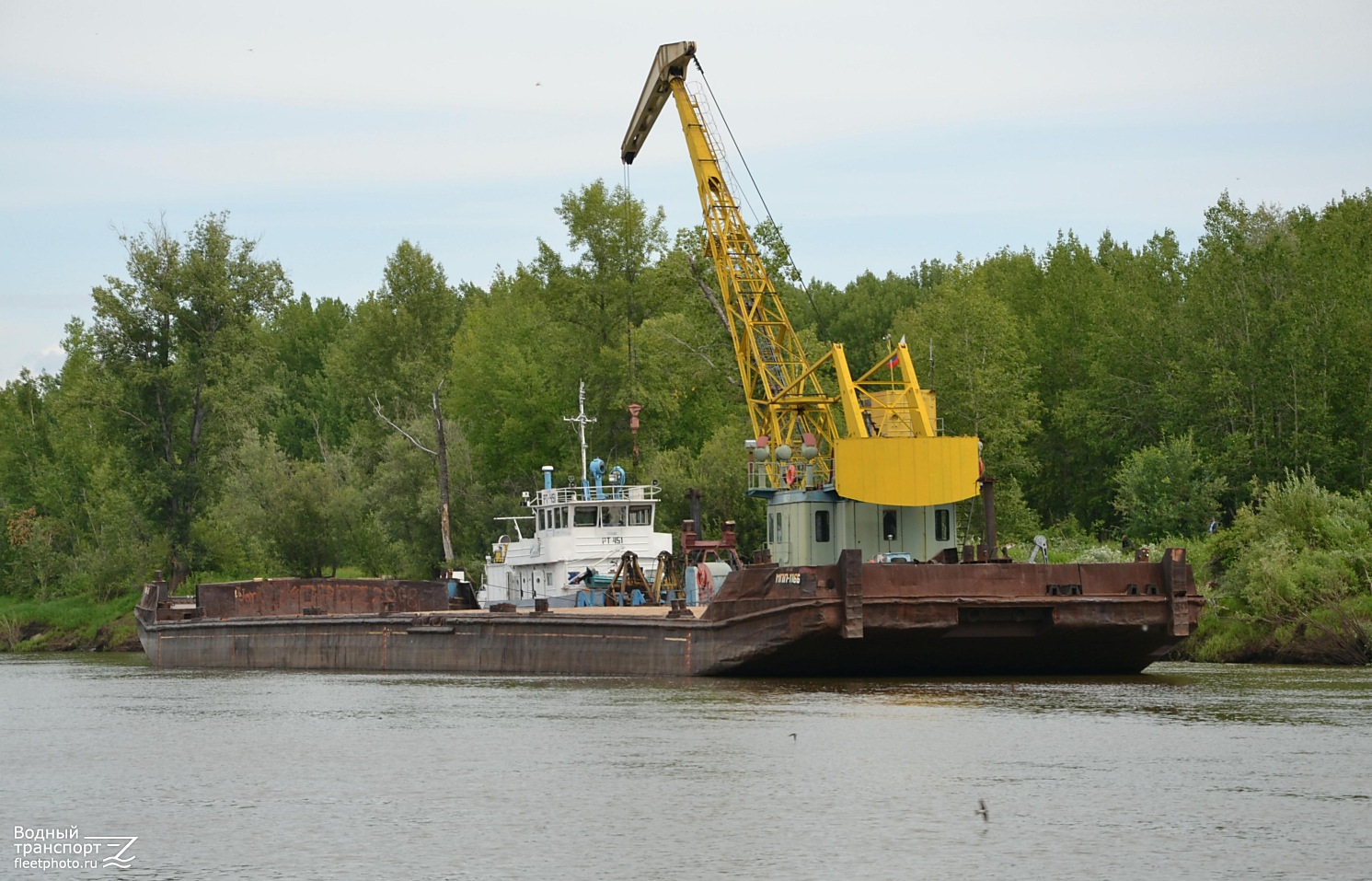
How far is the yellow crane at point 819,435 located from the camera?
3397 centimetres

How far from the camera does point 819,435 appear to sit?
161 ft

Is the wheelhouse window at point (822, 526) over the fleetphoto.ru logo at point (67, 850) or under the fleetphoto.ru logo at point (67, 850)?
over

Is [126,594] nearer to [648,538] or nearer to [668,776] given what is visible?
[648,538]

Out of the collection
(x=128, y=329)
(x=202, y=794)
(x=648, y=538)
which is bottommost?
(x=202, y=794)

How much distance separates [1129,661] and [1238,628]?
7.88 meters

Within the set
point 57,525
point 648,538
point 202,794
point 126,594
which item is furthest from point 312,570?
point 202,794

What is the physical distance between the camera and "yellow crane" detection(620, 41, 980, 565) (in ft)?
111

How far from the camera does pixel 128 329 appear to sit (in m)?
67.8

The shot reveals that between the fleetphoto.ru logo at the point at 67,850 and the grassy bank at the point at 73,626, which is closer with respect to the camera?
the fleetphoto.ru logo at the point at 67,850

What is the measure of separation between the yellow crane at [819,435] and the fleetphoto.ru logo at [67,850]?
742 inches

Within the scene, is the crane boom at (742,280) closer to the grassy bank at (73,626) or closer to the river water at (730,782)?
the river water at (730,782)

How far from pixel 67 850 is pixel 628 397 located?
50.7 metres

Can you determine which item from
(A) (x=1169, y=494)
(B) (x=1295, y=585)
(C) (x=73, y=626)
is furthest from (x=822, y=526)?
(C) (x=73, y=626)

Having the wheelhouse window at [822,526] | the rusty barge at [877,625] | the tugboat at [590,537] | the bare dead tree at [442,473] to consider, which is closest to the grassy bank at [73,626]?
the bare dead tree at [442,473]
